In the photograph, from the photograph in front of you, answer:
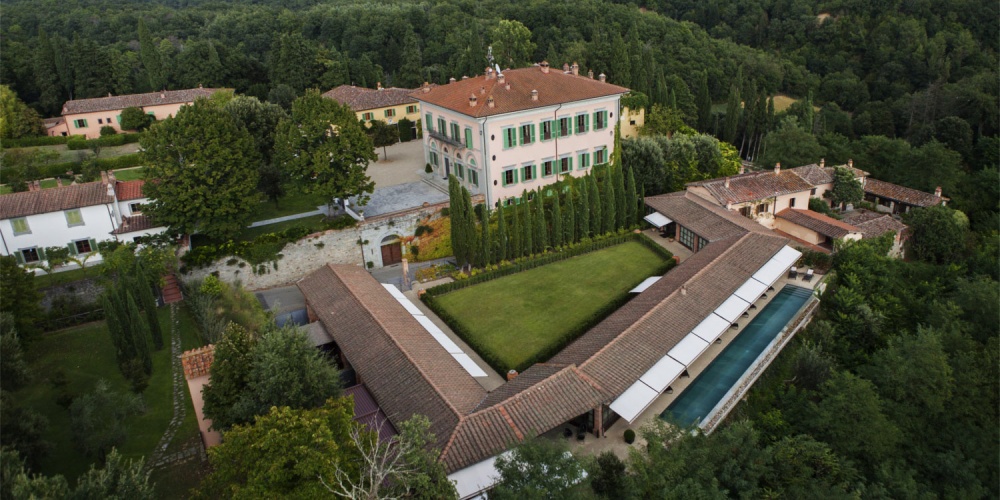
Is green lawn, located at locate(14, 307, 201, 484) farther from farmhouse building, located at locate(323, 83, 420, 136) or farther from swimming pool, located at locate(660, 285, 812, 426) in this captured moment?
Result: farmhouse building, located at locate(323, 83, 420, 136)

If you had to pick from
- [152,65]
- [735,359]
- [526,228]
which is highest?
[152,65]

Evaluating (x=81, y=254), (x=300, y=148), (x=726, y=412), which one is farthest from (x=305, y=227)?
(x=726, y=412)

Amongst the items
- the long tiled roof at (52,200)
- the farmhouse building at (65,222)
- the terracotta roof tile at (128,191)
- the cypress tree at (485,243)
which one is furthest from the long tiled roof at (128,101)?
the cypress tree at (485,243)

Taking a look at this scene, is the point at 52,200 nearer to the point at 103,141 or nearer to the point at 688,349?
the point at 103,141

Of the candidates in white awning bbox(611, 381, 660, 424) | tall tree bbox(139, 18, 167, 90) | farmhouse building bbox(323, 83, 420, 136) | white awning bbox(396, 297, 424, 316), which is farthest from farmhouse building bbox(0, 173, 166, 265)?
tall tree bbox(139, 18, 167, 90)

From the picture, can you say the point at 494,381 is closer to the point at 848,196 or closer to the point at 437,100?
the point at 437,100

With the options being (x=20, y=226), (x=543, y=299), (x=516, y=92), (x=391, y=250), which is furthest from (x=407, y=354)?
(x=20, y=226)
